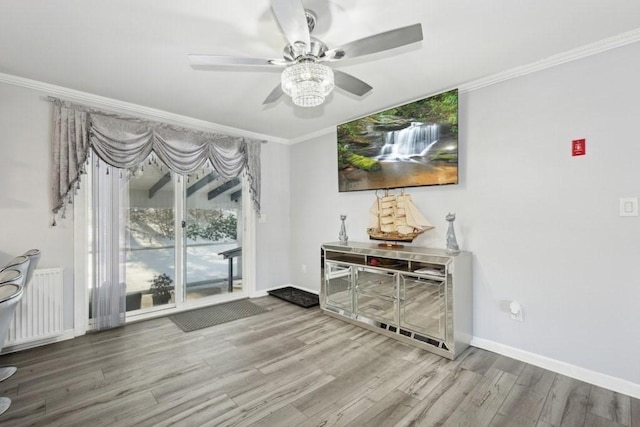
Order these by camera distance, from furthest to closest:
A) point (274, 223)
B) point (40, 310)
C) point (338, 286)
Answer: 1. point (274, 223)
2. point (338, 286)
3. point (40, 310)

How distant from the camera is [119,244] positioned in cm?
321

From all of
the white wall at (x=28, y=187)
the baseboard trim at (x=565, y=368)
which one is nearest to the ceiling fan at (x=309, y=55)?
the white wall at (x=28, y=187)

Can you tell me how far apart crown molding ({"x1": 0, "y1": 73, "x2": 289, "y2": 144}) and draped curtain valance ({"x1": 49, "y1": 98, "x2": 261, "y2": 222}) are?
0.37 ft

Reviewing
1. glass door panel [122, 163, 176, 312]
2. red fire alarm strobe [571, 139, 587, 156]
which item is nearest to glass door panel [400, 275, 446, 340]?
red fire alarm strobe [571, 139, 587, 156]

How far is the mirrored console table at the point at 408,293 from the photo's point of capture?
2533 mm

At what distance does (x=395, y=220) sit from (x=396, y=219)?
0.06 feet

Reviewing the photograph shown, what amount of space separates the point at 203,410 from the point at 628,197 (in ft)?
10.5

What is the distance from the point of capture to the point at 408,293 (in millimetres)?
2811

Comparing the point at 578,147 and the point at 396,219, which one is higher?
the point at 578,147

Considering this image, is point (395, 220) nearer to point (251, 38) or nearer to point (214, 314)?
point (251, 38)

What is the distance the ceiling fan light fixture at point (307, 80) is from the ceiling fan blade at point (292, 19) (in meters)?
0.13

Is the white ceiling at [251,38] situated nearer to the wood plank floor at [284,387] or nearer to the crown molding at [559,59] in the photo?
the crown molding at [559,59]

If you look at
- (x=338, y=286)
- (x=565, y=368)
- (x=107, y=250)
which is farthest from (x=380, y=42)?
(x=107, y=250)

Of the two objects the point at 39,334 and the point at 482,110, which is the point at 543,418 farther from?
the point at 39,334
